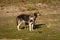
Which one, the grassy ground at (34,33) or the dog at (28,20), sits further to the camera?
the dog at (28,20)

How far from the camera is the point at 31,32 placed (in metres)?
13.6

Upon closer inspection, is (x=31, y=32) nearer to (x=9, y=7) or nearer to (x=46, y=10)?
(x=46, y=10)

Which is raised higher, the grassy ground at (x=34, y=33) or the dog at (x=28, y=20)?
the dog at (x=28, y=20)

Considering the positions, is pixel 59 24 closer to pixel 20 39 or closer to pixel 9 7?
pixel 20 39

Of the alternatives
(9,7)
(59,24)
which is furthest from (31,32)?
(9,7)

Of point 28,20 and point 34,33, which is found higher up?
point 28,20

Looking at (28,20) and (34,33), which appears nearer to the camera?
(34,33)

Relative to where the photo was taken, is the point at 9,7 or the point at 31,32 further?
the point at 9,7

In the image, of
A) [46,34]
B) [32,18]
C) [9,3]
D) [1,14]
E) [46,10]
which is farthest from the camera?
[9,3]

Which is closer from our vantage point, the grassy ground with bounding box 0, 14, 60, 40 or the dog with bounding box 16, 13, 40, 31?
the grassy ground with bounding box 0, 14, 60, 40

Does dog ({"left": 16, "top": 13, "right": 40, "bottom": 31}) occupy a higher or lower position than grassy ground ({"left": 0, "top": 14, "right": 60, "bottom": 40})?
higher

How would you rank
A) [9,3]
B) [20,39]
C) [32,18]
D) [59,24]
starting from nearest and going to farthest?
[20,39] < [32,18] < [59,24] < [9,3]

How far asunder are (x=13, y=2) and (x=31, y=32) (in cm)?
1300

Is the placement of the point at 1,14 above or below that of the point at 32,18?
below
